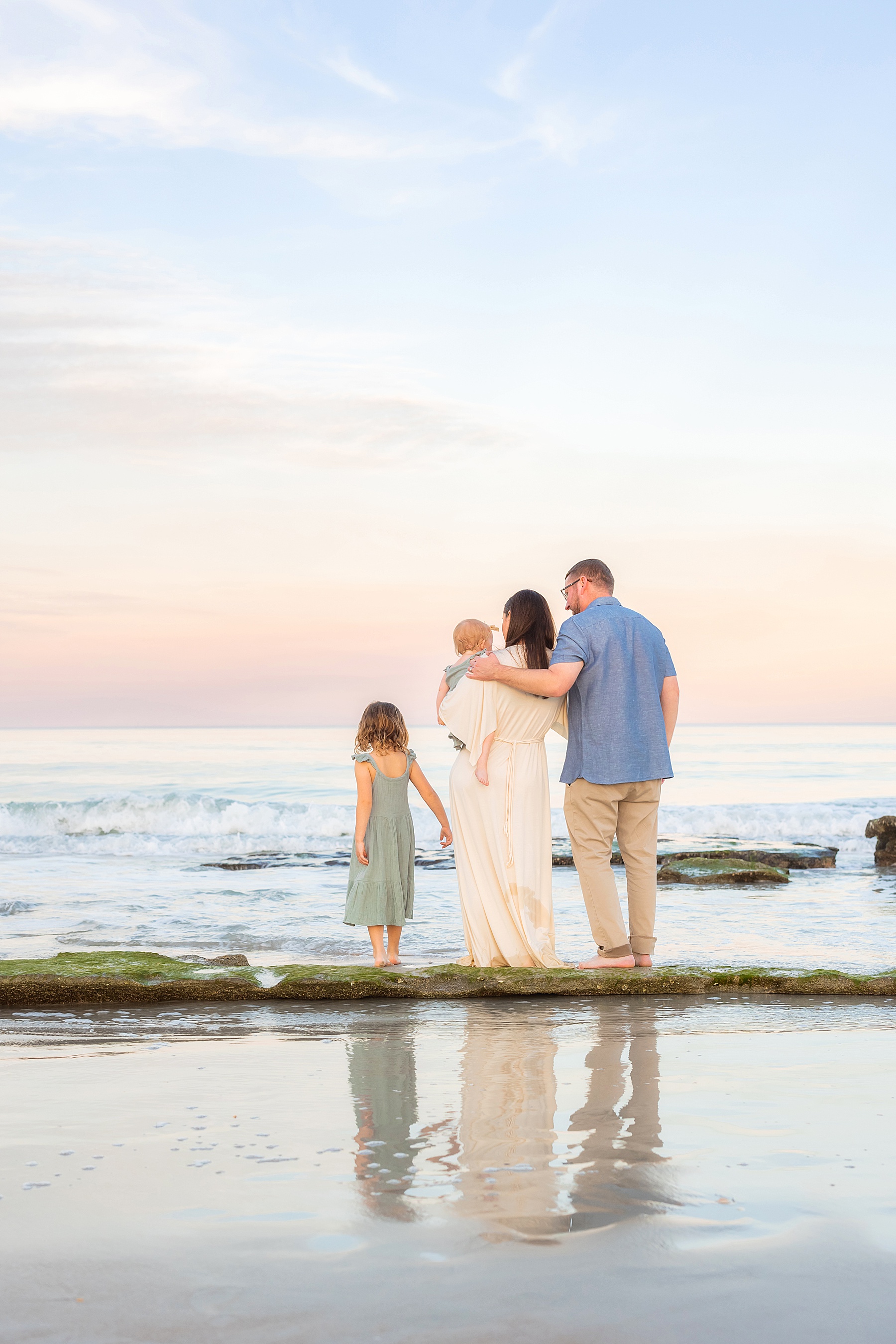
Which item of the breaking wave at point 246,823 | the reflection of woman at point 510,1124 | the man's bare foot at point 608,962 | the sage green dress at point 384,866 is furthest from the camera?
the breaking wave at point 246,823

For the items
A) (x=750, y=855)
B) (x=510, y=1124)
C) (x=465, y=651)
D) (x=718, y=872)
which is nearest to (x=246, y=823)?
(x=750, y=855)

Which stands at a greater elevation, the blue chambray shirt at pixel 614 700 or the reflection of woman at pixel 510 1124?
the blue chambray shirt at pixel 614 700

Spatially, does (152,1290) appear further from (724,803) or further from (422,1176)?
(724,803)

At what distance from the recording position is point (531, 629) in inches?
224

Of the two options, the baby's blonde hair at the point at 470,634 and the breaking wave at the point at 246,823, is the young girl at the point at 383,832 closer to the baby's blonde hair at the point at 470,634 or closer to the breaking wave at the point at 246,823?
the baby's blonde hair at the point at 470,634

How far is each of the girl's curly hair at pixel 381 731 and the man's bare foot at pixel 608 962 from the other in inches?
86.5

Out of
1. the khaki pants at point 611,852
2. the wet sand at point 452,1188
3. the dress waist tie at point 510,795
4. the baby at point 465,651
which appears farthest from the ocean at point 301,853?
the wet sand at point 452,1188

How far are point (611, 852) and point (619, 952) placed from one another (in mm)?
540

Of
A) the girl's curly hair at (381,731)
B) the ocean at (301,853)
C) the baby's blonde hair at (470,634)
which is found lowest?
the ocean at (301,853)

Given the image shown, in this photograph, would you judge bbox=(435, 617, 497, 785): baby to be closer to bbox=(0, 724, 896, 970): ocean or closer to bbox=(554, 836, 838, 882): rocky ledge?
bbox=(0, 724, 896, 970): ocean

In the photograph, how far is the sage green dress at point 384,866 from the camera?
6996 mm

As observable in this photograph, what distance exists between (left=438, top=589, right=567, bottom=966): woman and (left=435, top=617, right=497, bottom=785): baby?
0.17ft

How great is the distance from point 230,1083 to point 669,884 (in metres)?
10.2

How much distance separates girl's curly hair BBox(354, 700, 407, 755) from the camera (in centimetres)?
709
